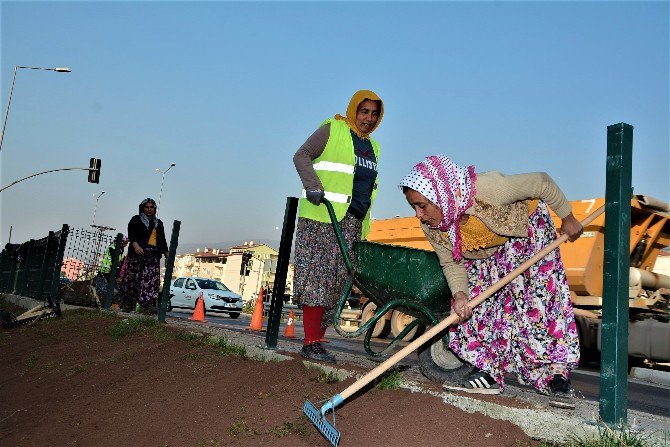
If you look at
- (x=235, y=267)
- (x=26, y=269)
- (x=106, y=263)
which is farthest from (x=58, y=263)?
(x=235, y=267)

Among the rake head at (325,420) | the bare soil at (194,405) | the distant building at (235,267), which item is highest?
the rake head at (325,420)

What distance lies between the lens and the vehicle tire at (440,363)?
11.7ft

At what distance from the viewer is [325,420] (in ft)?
8.86

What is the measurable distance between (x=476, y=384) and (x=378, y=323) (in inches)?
348

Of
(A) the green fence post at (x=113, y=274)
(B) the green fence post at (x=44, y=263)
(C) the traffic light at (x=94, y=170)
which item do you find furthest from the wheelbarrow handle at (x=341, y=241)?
(C) the traffic light at (x=94, y=170)

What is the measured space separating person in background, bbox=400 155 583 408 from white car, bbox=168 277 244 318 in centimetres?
1949

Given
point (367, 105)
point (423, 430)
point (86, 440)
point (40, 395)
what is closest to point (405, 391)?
point (423, 430)

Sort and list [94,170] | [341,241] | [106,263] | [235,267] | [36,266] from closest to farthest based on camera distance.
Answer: [341,241] → [106,263] → [36,266] → [94,170] → [235,267]

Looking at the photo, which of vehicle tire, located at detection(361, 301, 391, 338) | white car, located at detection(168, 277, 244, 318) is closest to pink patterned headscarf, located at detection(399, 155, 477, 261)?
vehicle tire, located at detection(361, 301, 391, 338)

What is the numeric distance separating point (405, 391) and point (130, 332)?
422 centimetres

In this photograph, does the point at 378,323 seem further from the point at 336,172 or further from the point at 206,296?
the point at 206,296

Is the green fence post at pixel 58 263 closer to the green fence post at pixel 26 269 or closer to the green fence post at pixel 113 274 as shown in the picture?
the green fence post at pixel 113 274

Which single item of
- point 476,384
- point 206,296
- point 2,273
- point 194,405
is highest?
point 476,384

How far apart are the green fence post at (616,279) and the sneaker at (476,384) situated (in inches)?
25.0
